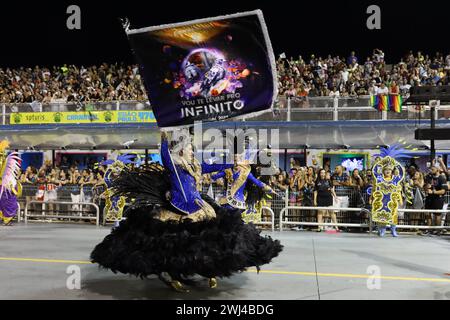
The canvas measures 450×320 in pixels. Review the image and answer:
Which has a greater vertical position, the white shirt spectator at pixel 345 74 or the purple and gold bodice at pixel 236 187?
the white shirt spectator at pixel 345 74

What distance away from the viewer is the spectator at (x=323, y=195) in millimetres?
12219

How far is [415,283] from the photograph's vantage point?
20.7 ft

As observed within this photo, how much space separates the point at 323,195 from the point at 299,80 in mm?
8571

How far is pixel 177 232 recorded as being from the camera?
210 inches

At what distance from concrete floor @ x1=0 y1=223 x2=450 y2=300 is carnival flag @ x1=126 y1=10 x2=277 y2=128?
6.82 feet

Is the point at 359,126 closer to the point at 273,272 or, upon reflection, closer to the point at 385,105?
the point at 385,105

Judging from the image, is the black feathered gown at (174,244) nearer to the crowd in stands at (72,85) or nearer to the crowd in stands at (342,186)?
the crowd in stands at (342,186)

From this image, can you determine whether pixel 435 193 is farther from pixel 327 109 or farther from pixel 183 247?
pixel 183 247

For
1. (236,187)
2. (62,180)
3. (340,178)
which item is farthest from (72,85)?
(236,187)

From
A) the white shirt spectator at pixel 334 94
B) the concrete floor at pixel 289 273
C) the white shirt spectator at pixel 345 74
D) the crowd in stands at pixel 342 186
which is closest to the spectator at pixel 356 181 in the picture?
the crowd in stands at pixel 342 186

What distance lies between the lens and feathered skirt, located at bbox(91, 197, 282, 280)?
16.6 ft

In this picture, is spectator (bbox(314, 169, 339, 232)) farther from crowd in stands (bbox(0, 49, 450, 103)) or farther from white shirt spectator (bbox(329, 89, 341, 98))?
crowd in stands (bbox(0, 49, 450, 103))

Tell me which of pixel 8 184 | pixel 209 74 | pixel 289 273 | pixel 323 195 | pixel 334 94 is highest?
pixel 334 94

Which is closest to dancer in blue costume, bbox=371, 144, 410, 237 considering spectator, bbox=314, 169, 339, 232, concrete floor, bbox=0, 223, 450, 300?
concrete floor, bbox=0, 223, 450, 300
